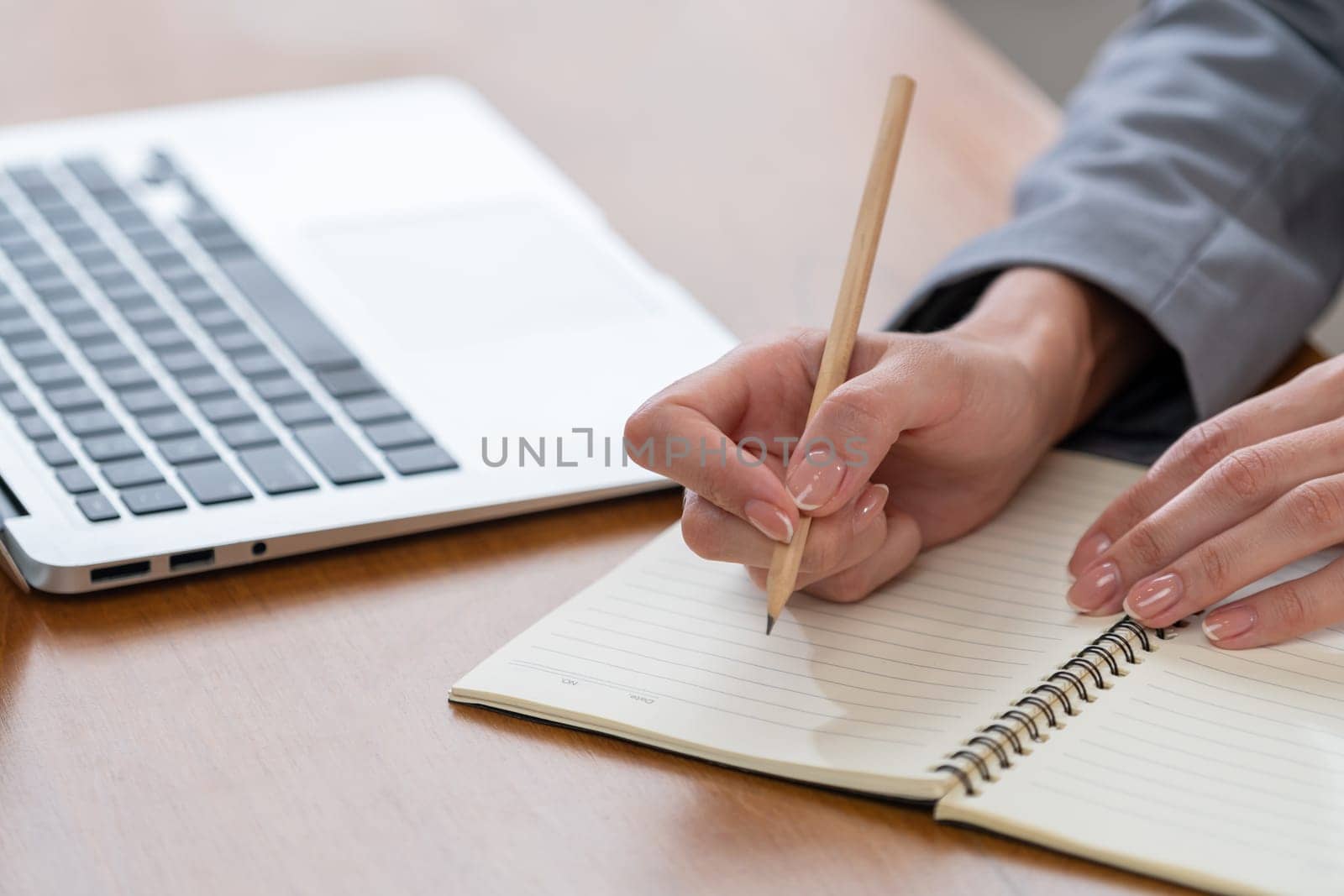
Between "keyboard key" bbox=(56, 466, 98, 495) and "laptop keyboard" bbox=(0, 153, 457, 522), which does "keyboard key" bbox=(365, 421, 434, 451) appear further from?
"keyboard key" bbox=(56, 466, 98, 495)

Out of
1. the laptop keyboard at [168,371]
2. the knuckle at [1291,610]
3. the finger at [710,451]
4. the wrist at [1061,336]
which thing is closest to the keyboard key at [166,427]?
the laptop keyboard at [168,371]

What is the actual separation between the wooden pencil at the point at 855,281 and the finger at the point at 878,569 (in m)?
0.03

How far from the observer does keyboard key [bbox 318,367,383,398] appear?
2.49 ft

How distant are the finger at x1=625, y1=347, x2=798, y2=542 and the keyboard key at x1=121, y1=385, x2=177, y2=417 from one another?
9.7 inches

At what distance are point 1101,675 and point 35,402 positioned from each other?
0.50 m

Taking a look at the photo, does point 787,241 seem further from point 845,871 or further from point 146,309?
point 845,871

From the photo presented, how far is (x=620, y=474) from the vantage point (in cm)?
74

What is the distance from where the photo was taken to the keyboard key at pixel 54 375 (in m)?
0.74

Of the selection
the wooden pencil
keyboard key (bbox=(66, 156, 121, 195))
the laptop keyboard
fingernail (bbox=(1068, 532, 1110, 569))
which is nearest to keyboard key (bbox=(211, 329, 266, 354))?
the laptop keyboard

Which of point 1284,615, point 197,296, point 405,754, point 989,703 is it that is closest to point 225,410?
point 197,296

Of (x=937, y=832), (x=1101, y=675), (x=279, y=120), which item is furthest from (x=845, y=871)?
(x=279, y=120)

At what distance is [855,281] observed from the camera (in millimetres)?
625

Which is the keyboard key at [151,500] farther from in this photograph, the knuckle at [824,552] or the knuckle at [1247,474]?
the knuckle at [1247,474]

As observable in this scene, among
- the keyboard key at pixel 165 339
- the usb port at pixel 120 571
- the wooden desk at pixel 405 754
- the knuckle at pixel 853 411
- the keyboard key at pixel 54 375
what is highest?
the knuckle at pixel 853 411
